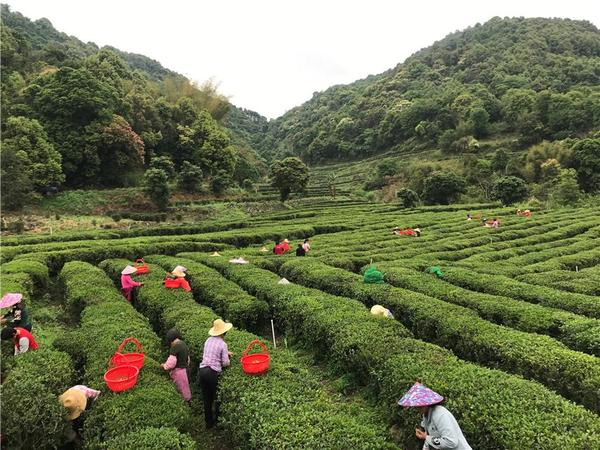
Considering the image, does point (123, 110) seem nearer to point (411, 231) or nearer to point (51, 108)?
point (51, 108)

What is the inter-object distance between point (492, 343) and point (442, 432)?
161 inches

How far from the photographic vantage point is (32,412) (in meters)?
5.82

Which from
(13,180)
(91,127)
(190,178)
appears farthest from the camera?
(190,178)

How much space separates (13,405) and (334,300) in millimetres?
7614

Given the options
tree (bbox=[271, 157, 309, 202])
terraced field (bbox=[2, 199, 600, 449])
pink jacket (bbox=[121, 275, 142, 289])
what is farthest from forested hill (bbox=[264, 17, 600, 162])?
pink jacket (bbox=[121, 275, 142, 289])

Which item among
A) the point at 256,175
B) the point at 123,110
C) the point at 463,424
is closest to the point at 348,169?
the point at 256,175

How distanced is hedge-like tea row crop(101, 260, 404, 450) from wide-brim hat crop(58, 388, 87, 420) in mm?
2199

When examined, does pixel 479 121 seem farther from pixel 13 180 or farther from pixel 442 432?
pixel 442 432

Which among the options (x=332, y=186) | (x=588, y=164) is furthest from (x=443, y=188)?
(x=332, y=186)

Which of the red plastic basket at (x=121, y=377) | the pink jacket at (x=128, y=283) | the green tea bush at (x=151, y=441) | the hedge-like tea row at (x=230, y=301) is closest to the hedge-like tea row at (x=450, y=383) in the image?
the hedge-like tea row at (x=230, y=301)

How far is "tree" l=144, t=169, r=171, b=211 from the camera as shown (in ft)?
129

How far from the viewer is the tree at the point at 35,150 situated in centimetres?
3566

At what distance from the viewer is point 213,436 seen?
7285 mm

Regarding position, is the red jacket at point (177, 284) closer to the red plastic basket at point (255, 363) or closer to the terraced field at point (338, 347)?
the terraced field at point (338, 347)
